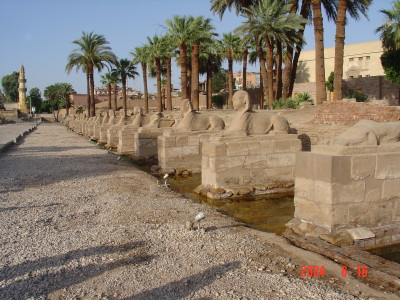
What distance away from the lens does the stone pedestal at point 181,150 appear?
10.9 m

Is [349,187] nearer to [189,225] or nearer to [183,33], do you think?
[189,225]

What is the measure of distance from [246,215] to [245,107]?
103 inches

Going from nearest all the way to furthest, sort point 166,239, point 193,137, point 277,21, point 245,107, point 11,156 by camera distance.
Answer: point 166,239, point 245,107, point 193,137, point 11,156, point 277,21

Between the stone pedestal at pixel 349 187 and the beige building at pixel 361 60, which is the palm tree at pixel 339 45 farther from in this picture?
the beige building at pixel 361 60

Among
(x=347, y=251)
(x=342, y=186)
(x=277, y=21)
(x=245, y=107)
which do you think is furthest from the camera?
(x=277, y=21)

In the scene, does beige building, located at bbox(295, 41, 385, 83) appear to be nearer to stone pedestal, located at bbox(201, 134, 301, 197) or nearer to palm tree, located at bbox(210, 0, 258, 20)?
palm tree, located at bbox(210, 0, 258, 20)

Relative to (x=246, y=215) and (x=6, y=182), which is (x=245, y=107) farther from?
(x=6, y=182)

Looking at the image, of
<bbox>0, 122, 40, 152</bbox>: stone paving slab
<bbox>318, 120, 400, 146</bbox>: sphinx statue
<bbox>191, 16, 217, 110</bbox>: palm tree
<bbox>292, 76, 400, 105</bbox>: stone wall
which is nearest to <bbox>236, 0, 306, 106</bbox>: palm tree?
<bbox>191, 16, 217, 110</bbox>: palm tree

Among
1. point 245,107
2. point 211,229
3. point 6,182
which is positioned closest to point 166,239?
point 211,229

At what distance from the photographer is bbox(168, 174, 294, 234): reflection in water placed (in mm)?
6180

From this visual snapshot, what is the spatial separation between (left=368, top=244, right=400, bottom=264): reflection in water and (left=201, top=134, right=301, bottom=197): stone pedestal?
3.36 m

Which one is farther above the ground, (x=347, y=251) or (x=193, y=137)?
(x=193, y=137)

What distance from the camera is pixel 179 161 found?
36.3 ft

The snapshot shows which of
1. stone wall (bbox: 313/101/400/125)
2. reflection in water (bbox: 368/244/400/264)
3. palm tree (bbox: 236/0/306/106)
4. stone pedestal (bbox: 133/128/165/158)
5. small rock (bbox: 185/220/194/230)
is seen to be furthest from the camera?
palm tree (bbox: 236/0/306/106)
